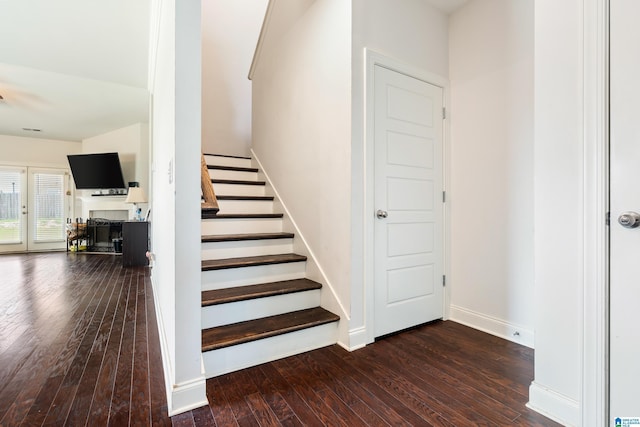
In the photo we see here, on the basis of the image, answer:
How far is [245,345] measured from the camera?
6.04ft

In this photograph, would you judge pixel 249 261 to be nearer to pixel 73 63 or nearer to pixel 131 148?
pixel 73 63

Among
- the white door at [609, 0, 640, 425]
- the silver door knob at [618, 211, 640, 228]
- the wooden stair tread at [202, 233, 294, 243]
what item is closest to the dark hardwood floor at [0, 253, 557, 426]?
the white door at [609, 0, 640, 425]

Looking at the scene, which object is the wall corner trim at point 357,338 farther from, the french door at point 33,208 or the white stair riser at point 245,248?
the french door at point 33,208

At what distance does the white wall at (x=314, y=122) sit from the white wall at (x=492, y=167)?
109 cm

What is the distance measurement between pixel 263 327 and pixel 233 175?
2.05 meters

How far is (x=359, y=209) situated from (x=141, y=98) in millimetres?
4847

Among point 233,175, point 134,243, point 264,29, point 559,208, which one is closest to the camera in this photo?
point 559,208

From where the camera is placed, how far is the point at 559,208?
55.0 inches

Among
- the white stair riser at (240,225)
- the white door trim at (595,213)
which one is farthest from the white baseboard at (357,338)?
the white stair riser at (240,225)

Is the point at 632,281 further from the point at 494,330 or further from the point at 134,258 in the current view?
the point at 134,258

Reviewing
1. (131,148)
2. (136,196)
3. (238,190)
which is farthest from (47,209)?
(238,190)

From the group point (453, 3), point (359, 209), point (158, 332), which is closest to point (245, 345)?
point (158, 332)

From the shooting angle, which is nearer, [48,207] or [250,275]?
[250,275]

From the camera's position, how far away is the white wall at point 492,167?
7.11ft
